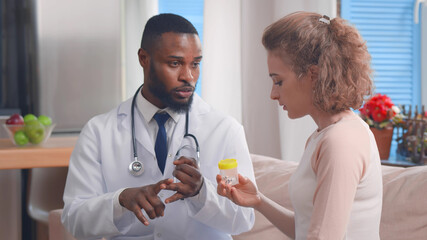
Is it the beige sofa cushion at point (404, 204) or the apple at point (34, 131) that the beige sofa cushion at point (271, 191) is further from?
the apple at point (34, 131)

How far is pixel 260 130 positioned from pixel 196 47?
5.05ft

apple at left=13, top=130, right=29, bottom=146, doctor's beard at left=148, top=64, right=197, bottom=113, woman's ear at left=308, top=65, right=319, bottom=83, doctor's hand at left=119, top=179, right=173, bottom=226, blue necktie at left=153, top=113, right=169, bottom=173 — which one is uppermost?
woman's ear at left=308, top=65, right=319, bottom=83

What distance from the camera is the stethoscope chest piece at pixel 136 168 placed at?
172 cm

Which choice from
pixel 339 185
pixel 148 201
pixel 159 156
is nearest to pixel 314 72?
pixel 339 185

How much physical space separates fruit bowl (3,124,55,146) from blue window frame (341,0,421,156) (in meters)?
2.06

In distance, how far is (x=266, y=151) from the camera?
3.21 m

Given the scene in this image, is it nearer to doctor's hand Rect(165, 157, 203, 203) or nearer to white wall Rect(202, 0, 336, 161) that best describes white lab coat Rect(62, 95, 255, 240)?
doctor's hand Rect(165, 157, 203, 203)

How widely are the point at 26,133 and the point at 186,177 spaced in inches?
58.8

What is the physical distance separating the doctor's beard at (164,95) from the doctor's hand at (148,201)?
1.11 feet

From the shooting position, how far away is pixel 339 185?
3.78 feet

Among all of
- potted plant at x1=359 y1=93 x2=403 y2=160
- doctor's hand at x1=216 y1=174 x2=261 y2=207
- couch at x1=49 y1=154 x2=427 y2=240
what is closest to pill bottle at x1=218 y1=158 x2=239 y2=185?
doctor's hand at x1=216 y1=174 x2=261 y2=207

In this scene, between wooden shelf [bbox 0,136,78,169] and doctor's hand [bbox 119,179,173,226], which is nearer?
doctor's hand [bbox 119,179,173,226]

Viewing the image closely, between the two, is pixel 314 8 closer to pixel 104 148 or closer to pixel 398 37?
pixel 398 37

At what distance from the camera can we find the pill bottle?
4.59 ft
